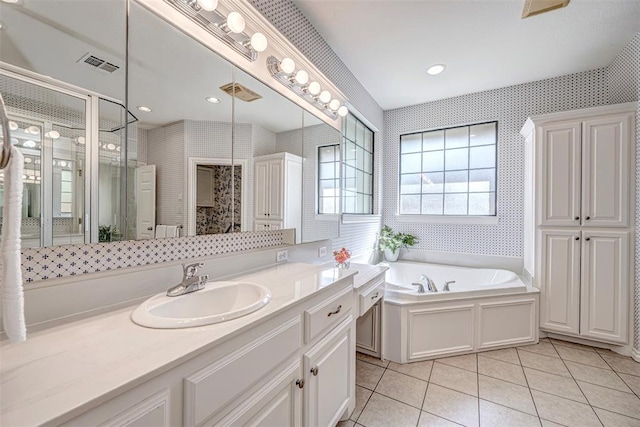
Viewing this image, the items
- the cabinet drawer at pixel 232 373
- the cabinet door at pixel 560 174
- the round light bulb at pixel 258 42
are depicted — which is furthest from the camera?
the cabinet door at pixel 560 174

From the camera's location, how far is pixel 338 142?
2.56 m

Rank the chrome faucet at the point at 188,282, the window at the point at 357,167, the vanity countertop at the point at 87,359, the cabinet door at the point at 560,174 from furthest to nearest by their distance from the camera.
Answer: the window at the point at 357,167 → the cabinet door at the point at 560,174 → the chrome faucet at the point at 188,282 → the vanity countertop at the point at 87,359

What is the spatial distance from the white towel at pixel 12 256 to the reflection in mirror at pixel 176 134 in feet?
1.63

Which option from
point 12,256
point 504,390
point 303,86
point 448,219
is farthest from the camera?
point 448,219

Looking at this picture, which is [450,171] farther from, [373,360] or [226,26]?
[226,26]

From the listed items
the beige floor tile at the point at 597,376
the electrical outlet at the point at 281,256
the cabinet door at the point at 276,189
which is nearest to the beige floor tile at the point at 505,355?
the beige floor tile at the point at 597,376

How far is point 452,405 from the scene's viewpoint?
174 cm

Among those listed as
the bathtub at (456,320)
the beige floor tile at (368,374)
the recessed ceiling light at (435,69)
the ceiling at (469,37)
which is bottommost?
the beige floor tile at (368,374)

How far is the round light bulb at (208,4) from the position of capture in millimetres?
1253

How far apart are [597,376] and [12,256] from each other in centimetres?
327

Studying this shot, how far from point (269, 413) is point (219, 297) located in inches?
18.9

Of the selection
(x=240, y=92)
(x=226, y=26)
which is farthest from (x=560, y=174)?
(x=226, y=26)

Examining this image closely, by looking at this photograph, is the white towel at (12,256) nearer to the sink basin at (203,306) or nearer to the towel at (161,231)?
the sink basin at (203,306)

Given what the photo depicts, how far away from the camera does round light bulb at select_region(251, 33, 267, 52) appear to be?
1.51 m
